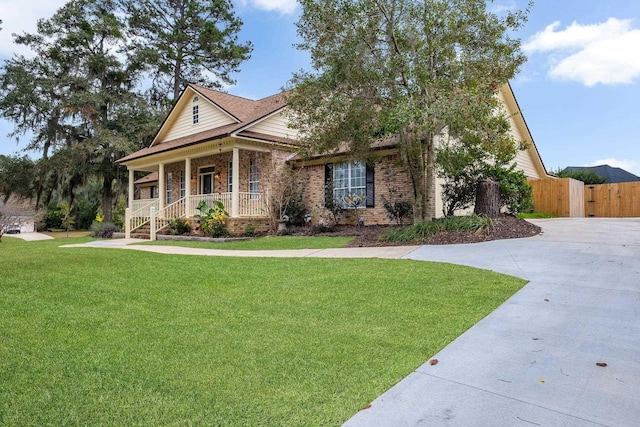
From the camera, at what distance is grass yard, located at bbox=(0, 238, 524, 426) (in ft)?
8.20

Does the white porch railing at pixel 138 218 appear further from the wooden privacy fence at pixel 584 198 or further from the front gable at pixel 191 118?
the wooden privacy fence at pixel 584 198

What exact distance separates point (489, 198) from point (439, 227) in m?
1.87

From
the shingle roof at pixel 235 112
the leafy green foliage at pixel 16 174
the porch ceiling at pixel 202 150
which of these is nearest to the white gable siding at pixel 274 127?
the shingle roof at pixel 235 112

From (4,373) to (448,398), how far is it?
3180mm

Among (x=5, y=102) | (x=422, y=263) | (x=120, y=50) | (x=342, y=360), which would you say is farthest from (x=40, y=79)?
(x=342, y=360)

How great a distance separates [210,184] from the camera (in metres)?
19.2

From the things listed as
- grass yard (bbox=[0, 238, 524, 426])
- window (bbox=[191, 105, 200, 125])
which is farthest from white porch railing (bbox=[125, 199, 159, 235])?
grass yard (bbox=[0, 238, 524, 426])

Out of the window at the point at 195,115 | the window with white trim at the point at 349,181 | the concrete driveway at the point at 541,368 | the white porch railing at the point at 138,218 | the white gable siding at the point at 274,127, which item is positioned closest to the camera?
the concrete driveway at the point at 541,368

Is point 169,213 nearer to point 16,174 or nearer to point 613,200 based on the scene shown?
point 16,174

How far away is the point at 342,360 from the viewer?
124 inches

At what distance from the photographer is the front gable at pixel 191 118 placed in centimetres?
1838

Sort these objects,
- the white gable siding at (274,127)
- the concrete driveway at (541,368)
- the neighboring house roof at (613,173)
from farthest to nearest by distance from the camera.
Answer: the neighboring house roof at (613,173)
the white gable siding at (274,127)
the concrete driveway at (541,368)

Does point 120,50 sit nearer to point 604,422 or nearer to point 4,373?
point 4,373

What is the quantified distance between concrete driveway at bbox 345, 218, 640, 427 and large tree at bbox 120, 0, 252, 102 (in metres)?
28.6
